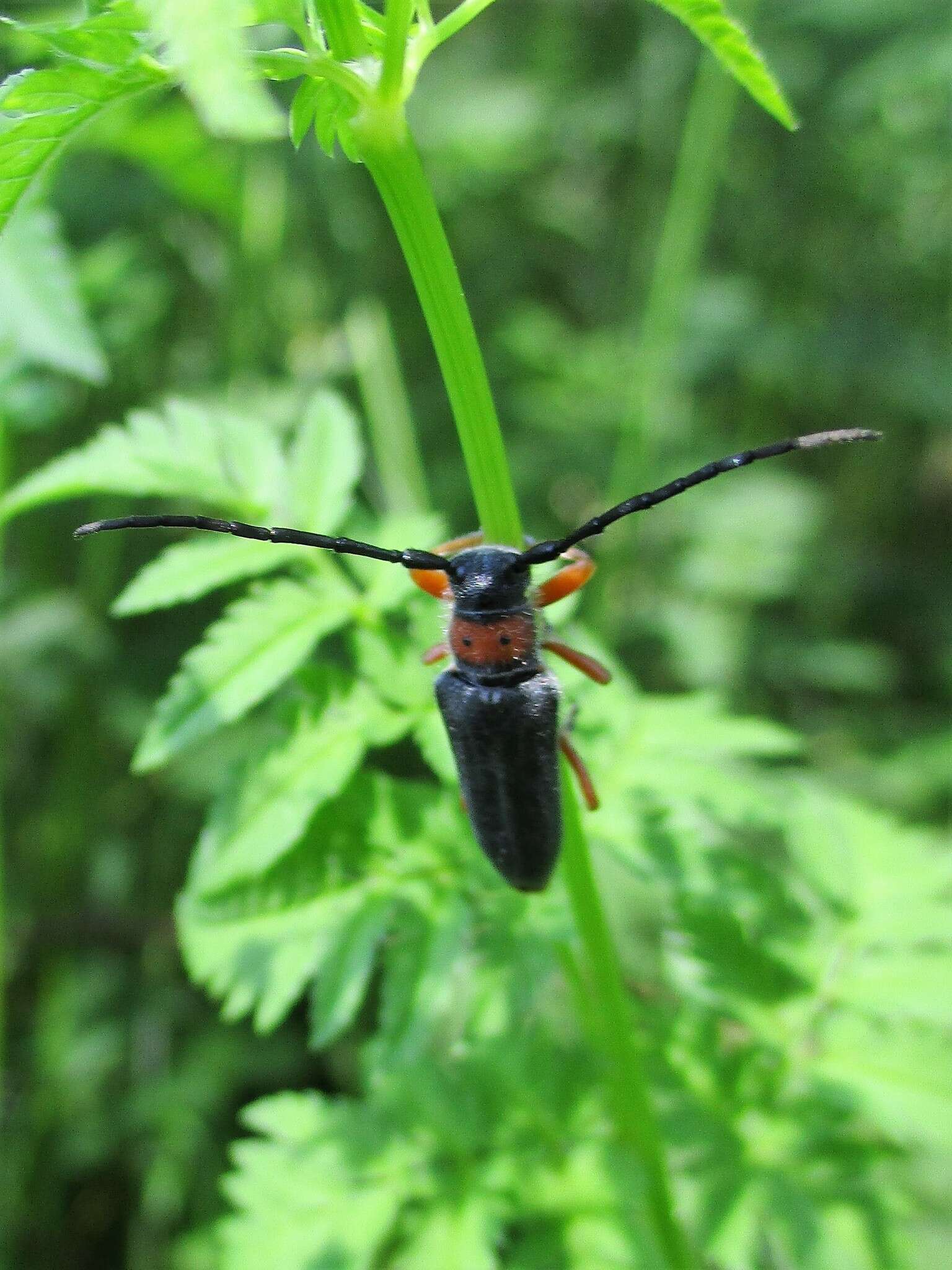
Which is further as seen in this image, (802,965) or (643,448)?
(643,448)

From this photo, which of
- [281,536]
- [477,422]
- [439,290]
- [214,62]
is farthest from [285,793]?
[214,62]

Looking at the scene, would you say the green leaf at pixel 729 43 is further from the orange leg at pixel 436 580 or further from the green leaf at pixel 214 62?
the orange leg at pixel 436 580

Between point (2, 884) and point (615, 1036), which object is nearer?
point (615, 1036)

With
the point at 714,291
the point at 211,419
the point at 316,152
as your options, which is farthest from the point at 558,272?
the point at 211,419

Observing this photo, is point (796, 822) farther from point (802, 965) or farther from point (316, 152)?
point (316, 152)

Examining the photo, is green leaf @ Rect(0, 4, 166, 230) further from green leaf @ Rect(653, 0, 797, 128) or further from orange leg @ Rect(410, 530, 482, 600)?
orange leg @ Rect(410, 530, 482, 600)

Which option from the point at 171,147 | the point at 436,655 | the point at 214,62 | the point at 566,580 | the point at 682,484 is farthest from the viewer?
the point at 171,147

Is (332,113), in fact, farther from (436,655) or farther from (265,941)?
(265,941)
